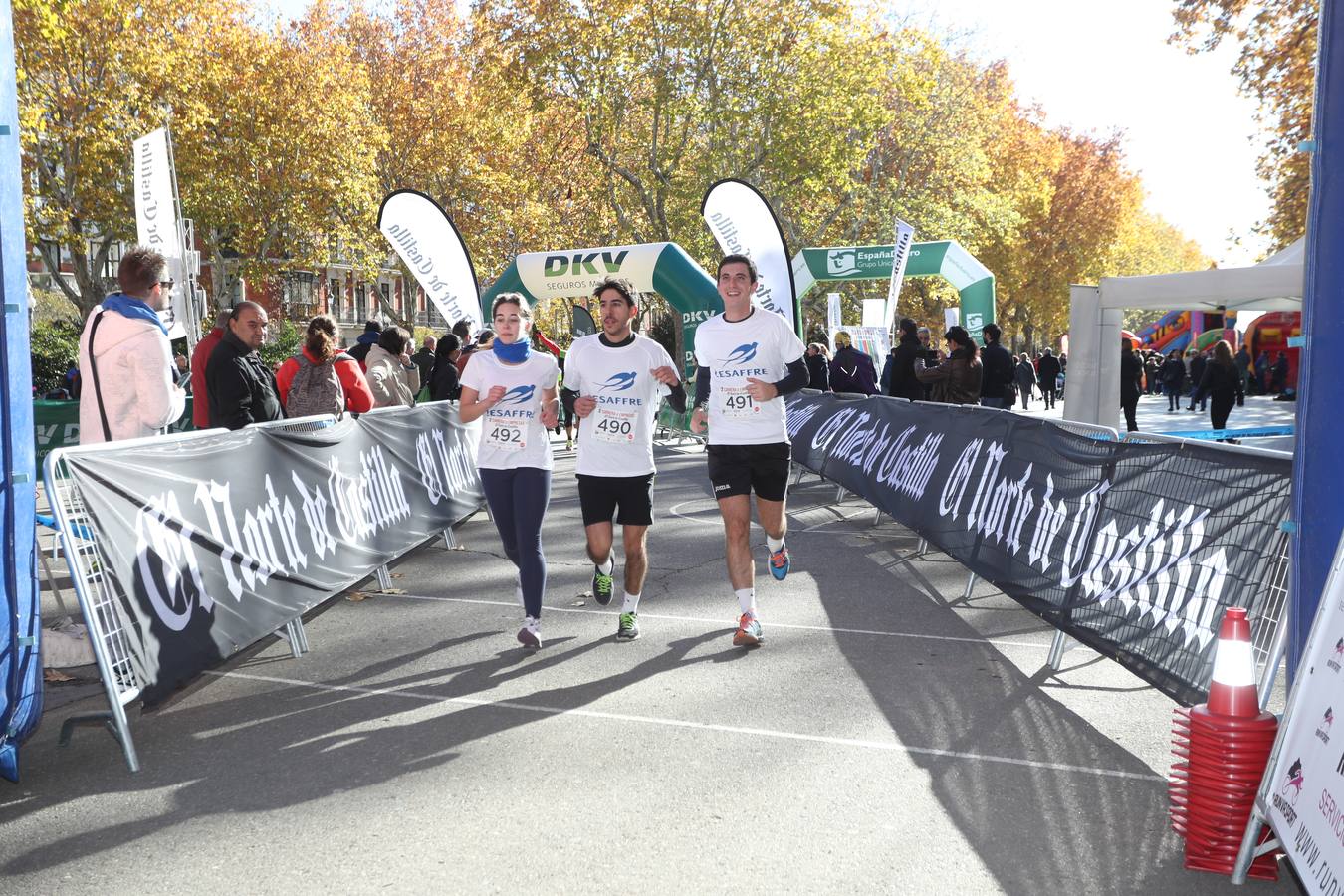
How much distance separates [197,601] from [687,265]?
1413 cm

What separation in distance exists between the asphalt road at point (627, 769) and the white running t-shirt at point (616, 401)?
105 cm

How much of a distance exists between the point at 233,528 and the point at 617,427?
82.9 inches

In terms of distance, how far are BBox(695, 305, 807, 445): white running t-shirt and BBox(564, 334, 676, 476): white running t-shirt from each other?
0.33 meters

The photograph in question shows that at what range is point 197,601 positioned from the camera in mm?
5074

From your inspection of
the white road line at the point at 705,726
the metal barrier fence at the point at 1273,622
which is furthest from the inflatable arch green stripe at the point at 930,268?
the metal barrier fence at the point at 1273,622

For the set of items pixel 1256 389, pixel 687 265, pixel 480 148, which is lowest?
pixel 1256 389

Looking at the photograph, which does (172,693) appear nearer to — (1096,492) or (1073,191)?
(1096,492)

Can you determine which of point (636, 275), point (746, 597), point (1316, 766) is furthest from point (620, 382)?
point (636, 275)

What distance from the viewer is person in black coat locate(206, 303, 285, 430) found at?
7145 millimetres

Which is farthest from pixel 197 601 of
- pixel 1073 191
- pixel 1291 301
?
pixel 1073 191

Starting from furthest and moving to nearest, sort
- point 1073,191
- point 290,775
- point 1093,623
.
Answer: point 1073,191 < point 1093,623 < point 290,775

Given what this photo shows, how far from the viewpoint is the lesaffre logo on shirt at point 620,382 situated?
646 cm

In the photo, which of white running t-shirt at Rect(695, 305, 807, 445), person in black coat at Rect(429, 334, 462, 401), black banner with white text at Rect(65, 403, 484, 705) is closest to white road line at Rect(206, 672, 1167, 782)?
black banner with white text at Rect(65, 403, 484, 705)

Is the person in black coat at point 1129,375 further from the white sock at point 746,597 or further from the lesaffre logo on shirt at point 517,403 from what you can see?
the lesaffre logo on shirt at point 517,403
